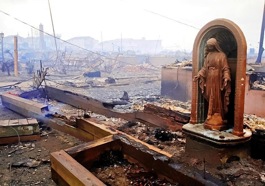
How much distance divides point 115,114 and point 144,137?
217 centimetres

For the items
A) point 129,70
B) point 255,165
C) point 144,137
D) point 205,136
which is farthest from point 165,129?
point 129,70

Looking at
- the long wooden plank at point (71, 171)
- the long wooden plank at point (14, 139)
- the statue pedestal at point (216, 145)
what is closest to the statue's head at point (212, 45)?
the statue pedestal at point (216, 145)

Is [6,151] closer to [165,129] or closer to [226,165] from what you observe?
[165,129]

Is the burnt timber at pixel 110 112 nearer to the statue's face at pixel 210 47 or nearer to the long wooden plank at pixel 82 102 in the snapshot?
the long wooden plank at pixel 82 102

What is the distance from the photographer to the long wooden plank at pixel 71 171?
3.22 metres

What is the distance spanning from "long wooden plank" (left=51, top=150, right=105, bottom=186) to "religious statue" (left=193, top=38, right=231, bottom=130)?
9.01ft

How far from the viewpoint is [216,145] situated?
4441 mm

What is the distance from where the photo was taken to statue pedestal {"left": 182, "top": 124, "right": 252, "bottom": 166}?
173 inches

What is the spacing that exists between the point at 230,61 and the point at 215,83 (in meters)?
0.60

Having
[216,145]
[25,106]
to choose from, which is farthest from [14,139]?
[216,145]

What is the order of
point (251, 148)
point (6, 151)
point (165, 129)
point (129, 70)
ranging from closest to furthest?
point (251, 148) → point (6, 151) → point (165, 129) → point (129, 70)

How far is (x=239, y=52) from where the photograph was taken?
4.39 m

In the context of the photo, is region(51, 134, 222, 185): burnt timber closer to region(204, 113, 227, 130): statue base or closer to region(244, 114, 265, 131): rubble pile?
region(204, 113, 227, 130): statue base

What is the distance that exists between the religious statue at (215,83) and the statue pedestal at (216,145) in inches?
10.6
